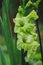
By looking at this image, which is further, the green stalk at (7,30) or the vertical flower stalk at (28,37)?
the green stalk at (7,30)

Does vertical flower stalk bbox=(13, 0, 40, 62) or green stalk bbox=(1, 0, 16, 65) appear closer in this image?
vertical flower stalk bbox=(13, 0, 40, 62)

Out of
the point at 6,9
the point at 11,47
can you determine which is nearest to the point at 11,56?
the point at 11,47

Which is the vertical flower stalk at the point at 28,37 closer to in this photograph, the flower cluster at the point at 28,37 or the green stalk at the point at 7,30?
the flower cluster at the point at 28,37

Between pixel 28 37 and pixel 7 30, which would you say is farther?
pixel 7 30

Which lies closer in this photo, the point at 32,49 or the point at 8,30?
the point at 32,49

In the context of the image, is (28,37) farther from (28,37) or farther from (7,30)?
(7,30)

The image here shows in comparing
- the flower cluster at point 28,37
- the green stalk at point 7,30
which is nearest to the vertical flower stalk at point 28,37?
the flower cluster at point 28,37

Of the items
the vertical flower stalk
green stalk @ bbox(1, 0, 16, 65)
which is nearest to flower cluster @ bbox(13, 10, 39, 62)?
the vertical flower stalk

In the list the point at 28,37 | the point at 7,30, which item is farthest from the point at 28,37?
the point at 7,30

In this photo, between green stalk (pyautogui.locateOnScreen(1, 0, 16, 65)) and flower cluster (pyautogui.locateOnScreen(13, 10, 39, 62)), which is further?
green stalk (pyautogui.locateOnScreen(1, 0, 16, 65))

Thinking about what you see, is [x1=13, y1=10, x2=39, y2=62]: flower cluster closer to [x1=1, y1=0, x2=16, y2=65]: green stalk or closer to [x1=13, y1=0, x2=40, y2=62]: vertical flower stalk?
[x1=13, y1=0, x2=40, y2=62]: vertical flower stalk

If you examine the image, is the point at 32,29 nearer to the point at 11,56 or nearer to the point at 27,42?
→ the point at 27,42
